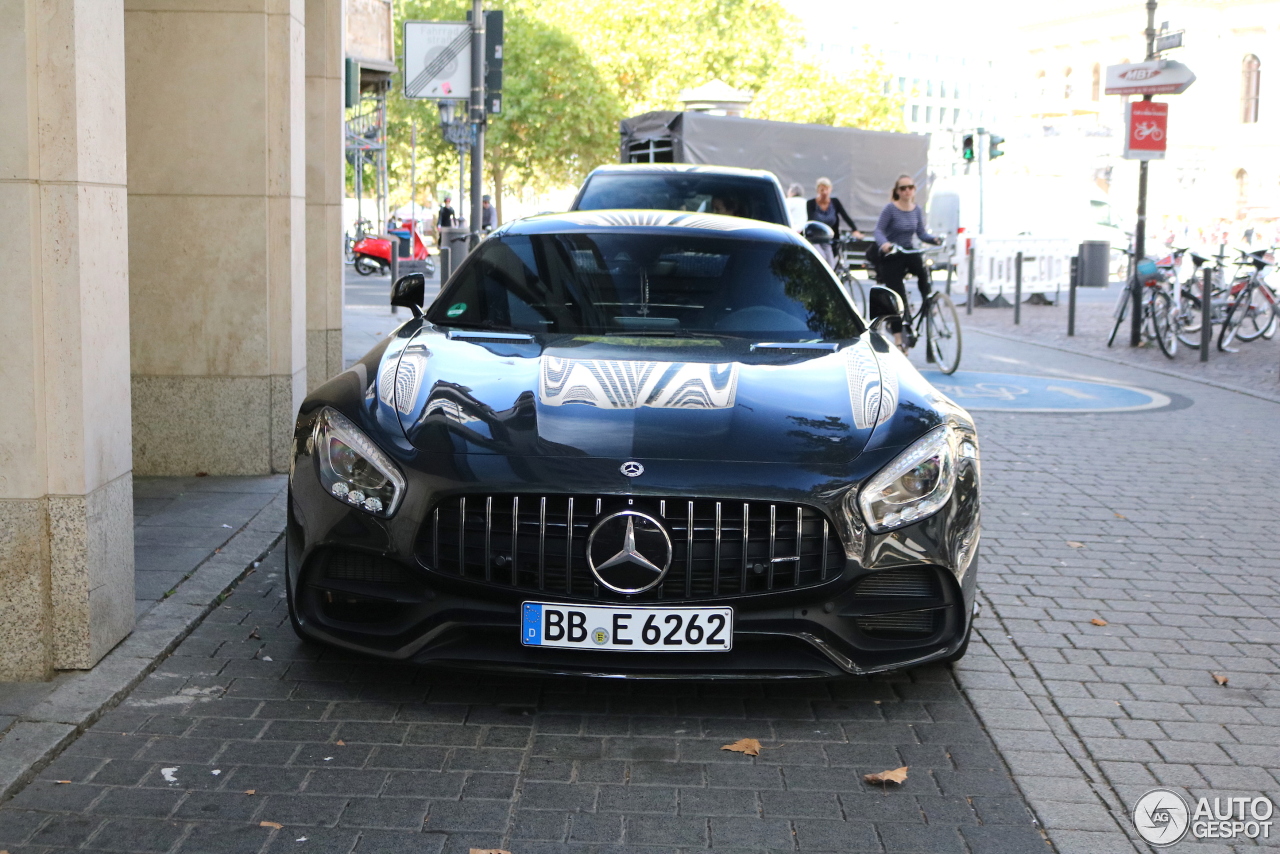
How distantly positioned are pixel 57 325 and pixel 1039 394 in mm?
9613

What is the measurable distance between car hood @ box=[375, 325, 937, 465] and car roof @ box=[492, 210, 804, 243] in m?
0.94

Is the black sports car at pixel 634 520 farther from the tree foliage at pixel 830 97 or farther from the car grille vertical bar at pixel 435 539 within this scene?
the tree foliage at pixel 830 97

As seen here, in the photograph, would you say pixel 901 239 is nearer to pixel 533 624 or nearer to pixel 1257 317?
pixel 1257 317

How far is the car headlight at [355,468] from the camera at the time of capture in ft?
13.8

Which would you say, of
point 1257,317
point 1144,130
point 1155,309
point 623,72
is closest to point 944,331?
point 1155,309

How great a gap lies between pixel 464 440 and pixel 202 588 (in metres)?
1.76

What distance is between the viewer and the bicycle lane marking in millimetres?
11719

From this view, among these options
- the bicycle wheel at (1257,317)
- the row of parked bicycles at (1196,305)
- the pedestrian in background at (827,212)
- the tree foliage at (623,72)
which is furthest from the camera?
the tree foliage at (623,72)

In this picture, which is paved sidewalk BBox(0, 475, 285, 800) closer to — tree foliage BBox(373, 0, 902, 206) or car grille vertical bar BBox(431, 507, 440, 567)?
car grille vertical bar BBox(431, 507, 440, 567)

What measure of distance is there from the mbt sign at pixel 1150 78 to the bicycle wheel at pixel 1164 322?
2239 mm

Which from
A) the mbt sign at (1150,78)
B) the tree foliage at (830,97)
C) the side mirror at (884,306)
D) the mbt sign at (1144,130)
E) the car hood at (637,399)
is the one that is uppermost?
the tree foliage at (830,97)

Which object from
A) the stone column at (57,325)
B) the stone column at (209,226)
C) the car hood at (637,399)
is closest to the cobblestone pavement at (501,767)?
the stone column at (57,325)

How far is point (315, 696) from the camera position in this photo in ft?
14.6

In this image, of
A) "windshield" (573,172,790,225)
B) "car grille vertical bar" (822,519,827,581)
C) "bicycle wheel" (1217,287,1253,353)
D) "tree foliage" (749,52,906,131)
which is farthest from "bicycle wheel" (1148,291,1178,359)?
"tree foliage" (749,52,906,131)
